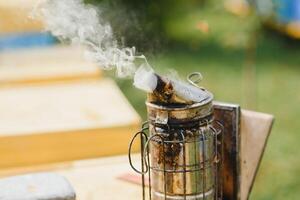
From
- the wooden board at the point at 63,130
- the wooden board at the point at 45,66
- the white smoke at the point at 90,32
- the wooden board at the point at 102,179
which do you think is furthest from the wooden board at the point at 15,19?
the white smoke at the point at 90,32

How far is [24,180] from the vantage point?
195 cm

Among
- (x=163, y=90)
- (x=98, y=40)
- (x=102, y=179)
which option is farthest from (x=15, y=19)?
(x=163, y=90)

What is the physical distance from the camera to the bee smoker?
5.15 feet

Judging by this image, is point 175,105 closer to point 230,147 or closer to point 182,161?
point 182,161

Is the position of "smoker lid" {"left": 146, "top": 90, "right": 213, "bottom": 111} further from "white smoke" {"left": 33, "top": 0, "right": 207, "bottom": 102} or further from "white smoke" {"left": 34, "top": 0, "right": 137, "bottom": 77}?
"white smoke" {"left": 34, "top": 0, "right": 137, "bottom": 77}

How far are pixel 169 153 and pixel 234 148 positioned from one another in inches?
12.6

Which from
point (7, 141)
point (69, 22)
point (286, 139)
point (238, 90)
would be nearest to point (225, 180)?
point (69, 22)

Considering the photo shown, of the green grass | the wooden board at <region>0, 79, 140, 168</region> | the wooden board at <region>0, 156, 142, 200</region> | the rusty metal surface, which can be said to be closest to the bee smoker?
the rusty metal surface

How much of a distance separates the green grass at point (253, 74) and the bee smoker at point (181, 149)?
1.91 metres

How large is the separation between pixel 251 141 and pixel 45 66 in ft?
9.61

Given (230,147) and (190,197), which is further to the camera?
(230,147)

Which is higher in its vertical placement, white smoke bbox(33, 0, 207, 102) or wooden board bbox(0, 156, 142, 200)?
white smoke bbox(33, 0, 207, 102)

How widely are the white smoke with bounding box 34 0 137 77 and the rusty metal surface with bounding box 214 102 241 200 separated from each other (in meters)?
0.32

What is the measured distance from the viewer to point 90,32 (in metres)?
1.94
